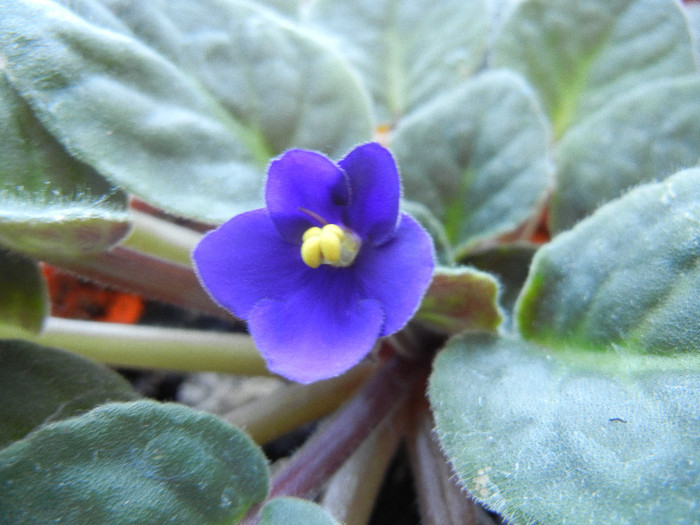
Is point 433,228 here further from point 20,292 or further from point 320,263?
point 20,292

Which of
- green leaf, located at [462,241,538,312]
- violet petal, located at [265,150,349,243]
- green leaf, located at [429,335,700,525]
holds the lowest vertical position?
green leaf, located at [462,241,538,312]

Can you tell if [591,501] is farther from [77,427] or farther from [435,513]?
[77,427]

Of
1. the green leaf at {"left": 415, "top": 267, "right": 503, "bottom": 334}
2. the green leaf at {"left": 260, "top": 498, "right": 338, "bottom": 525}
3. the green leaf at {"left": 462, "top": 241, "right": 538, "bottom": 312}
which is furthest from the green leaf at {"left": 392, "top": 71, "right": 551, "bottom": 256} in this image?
the green leaf at {"left": 260, "top": 498, "right": 338, "bottom": 525}

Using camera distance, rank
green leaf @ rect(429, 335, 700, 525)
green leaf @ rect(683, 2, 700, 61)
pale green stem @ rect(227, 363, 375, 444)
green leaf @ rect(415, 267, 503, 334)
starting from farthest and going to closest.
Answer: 1. green leaf @ rect(683, 2, 700, 61)
2. pale green stem @ rect(227, 363, 375, 444)
3. green leaf @ rect(415, 267, 503, 334)
4. green leaf @ rect(429, 335, 700, 525)

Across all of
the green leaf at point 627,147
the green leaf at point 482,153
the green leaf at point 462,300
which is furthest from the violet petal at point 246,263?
the green leaf at point 627,147

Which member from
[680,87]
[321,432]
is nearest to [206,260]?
[321,432]

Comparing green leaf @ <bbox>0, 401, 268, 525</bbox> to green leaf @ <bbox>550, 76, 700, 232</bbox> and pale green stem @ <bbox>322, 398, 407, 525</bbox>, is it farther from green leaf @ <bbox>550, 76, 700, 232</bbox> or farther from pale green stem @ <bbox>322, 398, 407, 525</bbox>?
green leaf @ <bbox>550, 76, 700, 232</bbox>

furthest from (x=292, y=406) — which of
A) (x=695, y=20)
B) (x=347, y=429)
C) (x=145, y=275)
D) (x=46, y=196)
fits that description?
(x=695, y=20)
